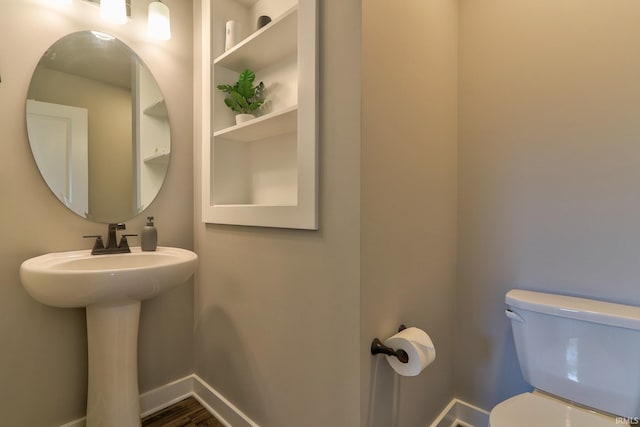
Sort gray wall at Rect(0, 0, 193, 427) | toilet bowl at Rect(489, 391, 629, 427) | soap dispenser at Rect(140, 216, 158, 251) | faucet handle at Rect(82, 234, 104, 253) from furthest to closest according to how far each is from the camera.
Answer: soap dispenser at Rect(140, 216, 158, 251) < faucet handle at Rect(82, 234, 104, 253) < gray wall at Rect(0, 0, 193, 427) < toilet bowl at Rect(489, 391, 629, 427)

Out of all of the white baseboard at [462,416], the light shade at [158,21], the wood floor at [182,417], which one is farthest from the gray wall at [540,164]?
the light shade at [158,21]

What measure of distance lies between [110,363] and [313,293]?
0.90 m

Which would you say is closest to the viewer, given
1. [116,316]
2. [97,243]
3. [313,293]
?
[313,293]

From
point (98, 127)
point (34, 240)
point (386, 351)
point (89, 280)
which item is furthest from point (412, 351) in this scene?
point (98, 127)

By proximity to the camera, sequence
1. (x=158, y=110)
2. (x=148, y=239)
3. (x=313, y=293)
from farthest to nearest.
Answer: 1. (x=158, y=110)
2. (x=148, y=239)
3. (x=313, y=293)

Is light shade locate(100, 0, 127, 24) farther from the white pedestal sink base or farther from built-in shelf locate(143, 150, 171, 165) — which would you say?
the white pedestal sink base

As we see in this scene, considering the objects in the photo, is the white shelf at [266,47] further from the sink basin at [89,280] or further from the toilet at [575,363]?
the toilet at [575,363]

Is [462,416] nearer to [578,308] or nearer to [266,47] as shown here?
→ [578,308]

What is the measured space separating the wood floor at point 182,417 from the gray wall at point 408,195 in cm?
95

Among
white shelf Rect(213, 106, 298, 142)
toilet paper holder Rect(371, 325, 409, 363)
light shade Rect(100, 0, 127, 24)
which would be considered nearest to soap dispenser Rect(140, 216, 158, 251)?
white shelf Rect(213, 106, 298, 142)

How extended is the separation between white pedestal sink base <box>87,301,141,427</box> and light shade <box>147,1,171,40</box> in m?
1.32

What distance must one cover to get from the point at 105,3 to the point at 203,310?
1559mm

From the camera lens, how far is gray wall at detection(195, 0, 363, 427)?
897 millimetres

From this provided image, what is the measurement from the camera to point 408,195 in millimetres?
1084
